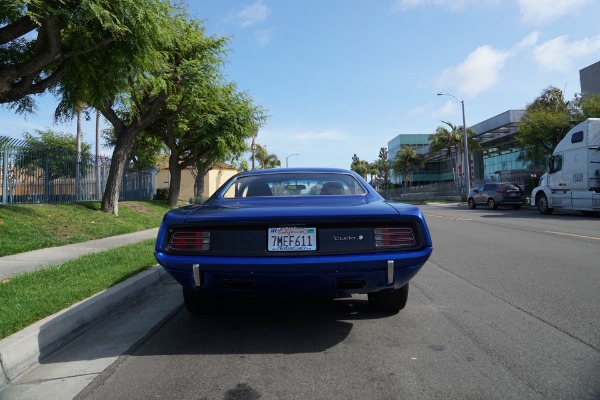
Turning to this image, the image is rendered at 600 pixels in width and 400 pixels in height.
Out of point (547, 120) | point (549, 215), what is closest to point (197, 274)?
point (549, 215)

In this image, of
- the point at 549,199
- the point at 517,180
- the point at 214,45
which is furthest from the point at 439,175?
the point at 214,45

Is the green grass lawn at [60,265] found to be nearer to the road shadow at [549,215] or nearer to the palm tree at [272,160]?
the road shadow at [549,215]

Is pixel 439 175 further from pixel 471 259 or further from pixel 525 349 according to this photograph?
pixel 525 349

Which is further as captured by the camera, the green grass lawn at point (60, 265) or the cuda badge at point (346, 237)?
the green grass lawn at point (60, 265)

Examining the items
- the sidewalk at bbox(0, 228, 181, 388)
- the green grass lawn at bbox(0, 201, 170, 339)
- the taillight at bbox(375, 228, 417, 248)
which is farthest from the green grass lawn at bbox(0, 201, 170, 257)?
the taillight at bbox(375, 228, 417, 248)

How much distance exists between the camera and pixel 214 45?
1664cm

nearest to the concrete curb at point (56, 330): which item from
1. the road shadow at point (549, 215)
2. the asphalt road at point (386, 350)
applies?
the asphalt road at point (386, 350)

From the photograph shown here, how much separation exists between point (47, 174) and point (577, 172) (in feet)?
66.7

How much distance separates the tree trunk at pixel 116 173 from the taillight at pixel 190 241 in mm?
12834

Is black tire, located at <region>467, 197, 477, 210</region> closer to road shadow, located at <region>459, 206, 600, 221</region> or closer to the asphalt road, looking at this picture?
road shadow, located at <region>459, 206, 600, 221</region>

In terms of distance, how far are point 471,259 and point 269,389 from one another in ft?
20.7

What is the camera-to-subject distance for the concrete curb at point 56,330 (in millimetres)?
3303

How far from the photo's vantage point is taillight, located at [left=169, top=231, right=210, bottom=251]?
377 centimetres

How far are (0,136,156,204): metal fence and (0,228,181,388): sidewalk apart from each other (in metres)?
7.06
